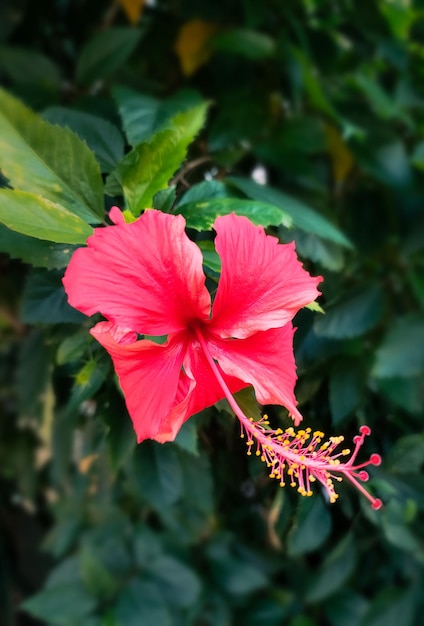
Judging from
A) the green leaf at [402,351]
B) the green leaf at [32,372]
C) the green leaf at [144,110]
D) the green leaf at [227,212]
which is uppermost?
the green leaf at [227,212]

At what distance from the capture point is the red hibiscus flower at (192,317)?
32 cm

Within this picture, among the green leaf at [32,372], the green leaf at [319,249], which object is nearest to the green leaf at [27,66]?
the green leaf at [32,372]

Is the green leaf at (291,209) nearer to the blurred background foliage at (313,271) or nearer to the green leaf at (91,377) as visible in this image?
the blurred background foliage at (313,271)

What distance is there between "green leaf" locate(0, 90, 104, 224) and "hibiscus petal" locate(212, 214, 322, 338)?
11cm

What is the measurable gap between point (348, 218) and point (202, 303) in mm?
663

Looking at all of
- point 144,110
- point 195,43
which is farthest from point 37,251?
point 195,43

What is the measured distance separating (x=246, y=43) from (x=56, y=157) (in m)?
0.53

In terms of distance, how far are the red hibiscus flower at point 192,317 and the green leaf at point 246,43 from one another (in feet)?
1.90

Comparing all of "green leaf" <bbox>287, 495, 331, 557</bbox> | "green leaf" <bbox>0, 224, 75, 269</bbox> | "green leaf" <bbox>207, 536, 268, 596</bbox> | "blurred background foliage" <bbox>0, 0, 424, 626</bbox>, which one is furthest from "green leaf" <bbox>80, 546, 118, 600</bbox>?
"green leaf" <bbox>0, 224, 75, 269</bbox>

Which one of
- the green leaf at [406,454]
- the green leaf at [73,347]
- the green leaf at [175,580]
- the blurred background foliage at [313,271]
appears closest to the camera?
the green leaf at [73,347]

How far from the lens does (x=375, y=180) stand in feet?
3.31

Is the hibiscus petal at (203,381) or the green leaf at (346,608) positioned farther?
the green leaf at (346,608)

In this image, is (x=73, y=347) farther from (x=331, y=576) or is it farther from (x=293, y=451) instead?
(x=331, y=576)

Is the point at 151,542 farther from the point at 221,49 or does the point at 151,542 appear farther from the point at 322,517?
the point at 221,49
